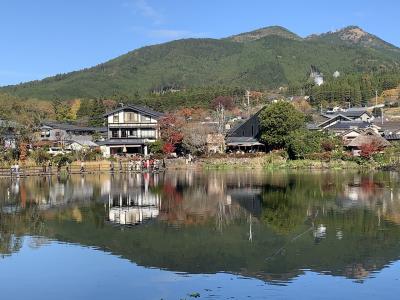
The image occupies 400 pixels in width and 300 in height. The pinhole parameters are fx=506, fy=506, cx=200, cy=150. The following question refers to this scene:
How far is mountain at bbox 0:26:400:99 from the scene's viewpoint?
115938mm

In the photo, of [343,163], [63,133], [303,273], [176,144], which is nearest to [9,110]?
[63,133]

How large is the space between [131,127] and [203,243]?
115 feet

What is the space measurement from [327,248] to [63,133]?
42.7 metres

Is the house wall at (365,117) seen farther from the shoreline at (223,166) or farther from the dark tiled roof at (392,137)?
the shoreline at (223,166)

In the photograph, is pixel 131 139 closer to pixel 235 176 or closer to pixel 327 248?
pixel 235 176

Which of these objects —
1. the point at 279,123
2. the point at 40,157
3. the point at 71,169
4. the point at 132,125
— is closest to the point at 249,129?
the point at 279,123

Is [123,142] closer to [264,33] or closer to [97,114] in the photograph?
[97,114]

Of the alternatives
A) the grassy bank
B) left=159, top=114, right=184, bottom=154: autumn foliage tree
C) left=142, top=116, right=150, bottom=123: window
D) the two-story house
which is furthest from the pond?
left=142, top=116, right=150, bottom=123: window

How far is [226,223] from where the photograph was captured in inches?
596

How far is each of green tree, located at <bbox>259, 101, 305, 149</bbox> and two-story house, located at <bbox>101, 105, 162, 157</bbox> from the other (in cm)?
1107

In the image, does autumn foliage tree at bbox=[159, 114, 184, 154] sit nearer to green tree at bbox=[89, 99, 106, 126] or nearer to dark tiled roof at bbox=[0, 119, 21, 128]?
dark tiled roof at bbox=[0, 119, 21, 128]

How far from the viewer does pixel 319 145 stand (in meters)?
37.9

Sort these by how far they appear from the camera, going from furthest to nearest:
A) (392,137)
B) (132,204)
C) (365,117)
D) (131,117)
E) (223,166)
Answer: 1. (365,117)
2. (131,117)
3. (392,137)
4. (223,166)
5. (132,204)

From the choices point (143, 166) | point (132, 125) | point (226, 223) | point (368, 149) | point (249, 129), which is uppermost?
point (132, 125)
